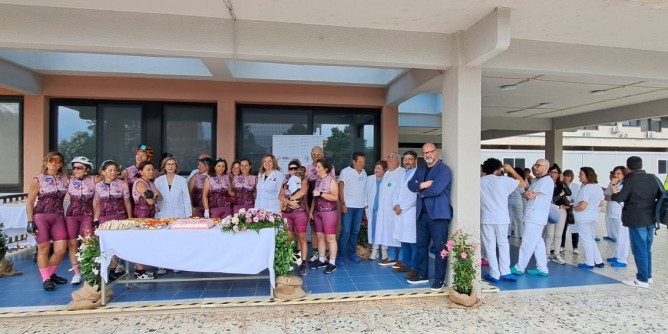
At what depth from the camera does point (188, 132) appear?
6355 millimetres

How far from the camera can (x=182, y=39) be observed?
3.61m

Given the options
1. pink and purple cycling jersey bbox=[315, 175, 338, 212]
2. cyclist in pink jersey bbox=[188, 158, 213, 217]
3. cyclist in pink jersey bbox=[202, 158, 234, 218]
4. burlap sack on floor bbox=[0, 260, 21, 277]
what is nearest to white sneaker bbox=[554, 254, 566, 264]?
pink and purple cycling jersey bbox=[315, 175, 338, 212]

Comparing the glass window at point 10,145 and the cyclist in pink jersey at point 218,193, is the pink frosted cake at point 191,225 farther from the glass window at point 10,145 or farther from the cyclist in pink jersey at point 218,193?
the glass window at point 10,145

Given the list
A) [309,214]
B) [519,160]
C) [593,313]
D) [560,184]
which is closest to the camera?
[593,313]

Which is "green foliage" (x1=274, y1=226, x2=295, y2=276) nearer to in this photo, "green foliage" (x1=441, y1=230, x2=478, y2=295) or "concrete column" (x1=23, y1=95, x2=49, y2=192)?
"green foliage" (x1=441, y1=230, x2=478, y2=295)

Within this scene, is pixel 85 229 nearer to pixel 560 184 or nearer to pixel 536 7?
pixel 536 7

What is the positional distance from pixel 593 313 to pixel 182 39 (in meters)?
4.89

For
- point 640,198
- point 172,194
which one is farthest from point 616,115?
point 172,194

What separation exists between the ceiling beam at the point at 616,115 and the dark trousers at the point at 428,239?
6335 millimetres

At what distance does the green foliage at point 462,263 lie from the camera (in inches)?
146

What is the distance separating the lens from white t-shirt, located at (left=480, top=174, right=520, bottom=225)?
14.6ft

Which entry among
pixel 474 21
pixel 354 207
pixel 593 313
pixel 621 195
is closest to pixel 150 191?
pixel 354 207

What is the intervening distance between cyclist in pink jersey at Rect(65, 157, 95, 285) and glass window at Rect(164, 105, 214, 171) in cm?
214

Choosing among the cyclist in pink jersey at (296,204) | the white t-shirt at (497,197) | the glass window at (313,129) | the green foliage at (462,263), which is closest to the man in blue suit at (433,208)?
the green foliage at (462,263)
